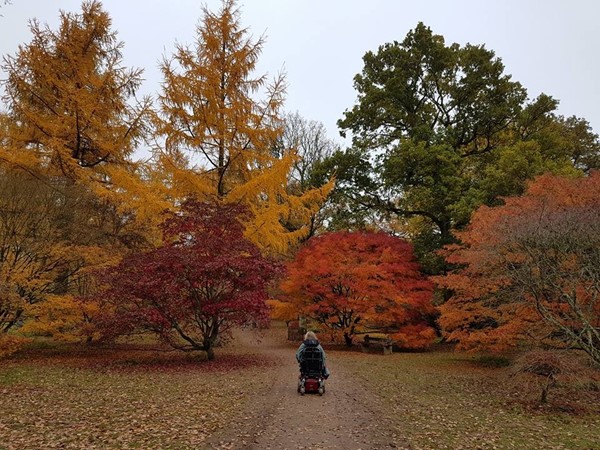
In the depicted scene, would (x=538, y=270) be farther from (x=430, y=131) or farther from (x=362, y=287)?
(x=430, y=131)

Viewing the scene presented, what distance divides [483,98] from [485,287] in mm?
12949

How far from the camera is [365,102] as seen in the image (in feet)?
78.1

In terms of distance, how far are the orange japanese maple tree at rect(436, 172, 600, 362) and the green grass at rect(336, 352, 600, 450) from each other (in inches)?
53.6

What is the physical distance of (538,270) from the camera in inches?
387

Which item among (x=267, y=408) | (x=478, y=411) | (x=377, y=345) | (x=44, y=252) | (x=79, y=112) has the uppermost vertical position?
(x=79, y=112)

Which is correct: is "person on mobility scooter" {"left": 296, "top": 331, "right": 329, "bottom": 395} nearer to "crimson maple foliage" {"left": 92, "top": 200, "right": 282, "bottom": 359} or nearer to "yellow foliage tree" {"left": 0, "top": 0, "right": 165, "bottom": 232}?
"crimson maple foliage" {"left": 92, "top": 200, "right": 282, "bottom": 359}

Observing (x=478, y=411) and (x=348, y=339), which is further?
(x=348, y=339)

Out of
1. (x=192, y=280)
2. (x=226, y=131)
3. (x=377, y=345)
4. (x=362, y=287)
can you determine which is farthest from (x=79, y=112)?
(x=377, y=345)

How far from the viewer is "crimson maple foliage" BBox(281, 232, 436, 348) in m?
17.3

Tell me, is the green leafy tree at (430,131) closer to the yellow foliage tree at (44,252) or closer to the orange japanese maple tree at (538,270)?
the orange japanese maple tree at (538,270)

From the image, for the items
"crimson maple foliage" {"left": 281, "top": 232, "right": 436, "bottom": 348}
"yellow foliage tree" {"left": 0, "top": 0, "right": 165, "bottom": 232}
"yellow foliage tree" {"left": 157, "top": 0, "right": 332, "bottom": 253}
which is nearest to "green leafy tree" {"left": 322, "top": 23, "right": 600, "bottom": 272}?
"crimson maple foliage" {"left": 281, "top": 232, "right": 436, "bottom": 348}

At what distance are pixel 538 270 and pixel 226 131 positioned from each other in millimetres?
12495

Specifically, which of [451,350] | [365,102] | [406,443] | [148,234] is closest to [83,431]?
[406,443]

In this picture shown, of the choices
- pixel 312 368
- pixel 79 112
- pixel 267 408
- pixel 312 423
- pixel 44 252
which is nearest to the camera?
pixel 312 423
